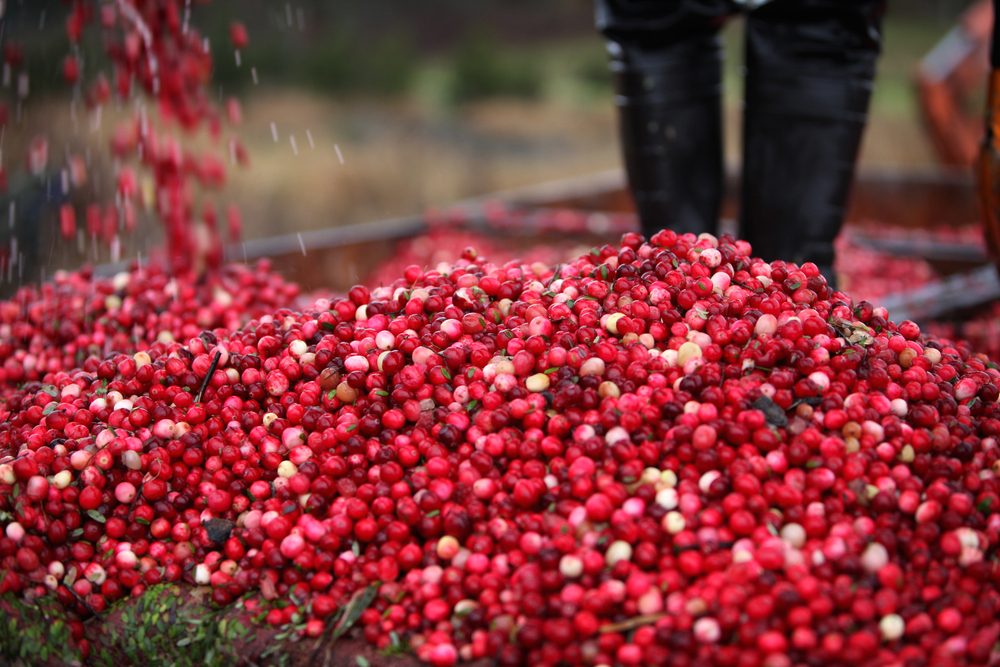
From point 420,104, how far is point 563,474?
689cm

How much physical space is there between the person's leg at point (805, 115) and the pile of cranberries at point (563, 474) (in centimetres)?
70

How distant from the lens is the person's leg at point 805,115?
2133 mm

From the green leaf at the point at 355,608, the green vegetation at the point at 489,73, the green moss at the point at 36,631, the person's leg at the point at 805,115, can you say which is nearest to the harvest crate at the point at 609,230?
the person's leg at the point at 805,115

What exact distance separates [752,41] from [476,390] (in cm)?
133

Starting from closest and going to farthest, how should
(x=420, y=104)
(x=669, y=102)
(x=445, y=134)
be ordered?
(x=669, y=102)
(x=445, y=134)
(x=420, y=104)

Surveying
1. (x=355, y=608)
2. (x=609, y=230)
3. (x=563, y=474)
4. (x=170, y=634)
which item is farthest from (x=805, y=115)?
(x=609, y=230)

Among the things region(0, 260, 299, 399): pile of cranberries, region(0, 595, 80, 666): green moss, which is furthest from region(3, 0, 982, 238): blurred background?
region(0, 595, 80, 666): green moss

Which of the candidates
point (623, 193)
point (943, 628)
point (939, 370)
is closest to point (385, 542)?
point (943, 628)

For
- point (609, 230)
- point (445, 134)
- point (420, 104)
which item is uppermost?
point (609, 230)

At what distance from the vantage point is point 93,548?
1387 millimetres

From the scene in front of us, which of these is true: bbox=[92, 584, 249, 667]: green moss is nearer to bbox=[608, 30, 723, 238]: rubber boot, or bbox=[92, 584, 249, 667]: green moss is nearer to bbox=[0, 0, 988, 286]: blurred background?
bbox=[608, 30, 723, 238]: rubber boot

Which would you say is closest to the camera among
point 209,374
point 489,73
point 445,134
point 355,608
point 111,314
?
point 355,608

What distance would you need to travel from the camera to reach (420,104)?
7.77 metres

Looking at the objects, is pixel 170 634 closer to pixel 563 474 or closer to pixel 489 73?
pixel 563 474
